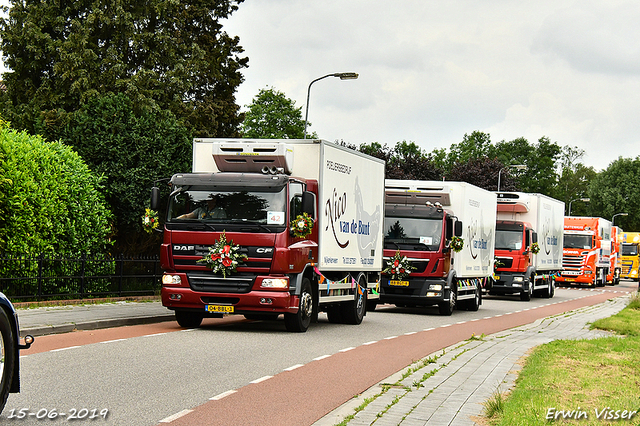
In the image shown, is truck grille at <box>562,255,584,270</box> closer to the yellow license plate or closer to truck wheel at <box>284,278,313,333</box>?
truck wheel at <box>284,278,313,333</box>

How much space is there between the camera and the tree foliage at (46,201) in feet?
59.2

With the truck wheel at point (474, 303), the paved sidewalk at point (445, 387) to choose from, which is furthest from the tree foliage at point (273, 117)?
the paved sidewalk at point (445, 387)

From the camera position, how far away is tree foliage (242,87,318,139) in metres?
68.7

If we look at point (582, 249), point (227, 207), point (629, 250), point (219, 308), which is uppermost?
point (629, 250)

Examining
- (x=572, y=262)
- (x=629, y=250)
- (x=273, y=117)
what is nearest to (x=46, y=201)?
(x=572, y=262)

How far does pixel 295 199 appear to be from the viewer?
582 inches

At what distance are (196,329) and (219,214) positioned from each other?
2274mm

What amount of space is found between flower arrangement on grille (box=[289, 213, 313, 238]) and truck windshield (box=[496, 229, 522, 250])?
1836 cm

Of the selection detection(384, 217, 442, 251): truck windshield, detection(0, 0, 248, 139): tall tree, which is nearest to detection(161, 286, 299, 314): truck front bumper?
detection(384, 217, 442, 251): truck windshield

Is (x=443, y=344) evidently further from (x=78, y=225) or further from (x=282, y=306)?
(x=78, y=225)

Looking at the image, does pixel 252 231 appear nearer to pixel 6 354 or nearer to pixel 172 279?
pixel 172 279

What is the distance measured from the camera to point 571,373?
9.88 meters

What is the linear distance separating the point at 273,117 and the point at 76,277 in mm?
50147

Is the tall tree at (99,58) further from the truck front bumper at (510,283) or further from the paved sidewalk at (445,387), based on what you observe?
the paved sidewalk at (445,387)
